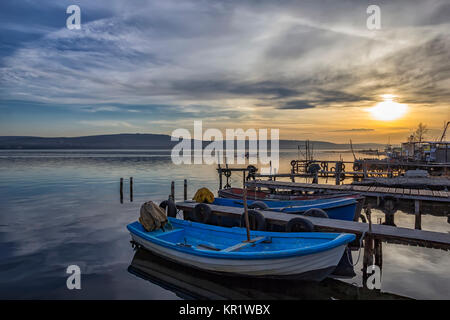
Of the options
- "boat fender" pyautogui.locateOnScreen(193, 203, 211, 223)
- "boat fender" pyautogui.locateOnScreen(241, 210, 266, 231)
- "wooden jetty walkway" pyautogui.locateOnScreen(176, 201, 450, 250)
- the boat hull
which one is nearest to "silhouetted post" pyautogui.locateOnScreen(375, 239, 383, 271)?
"wooden jetty walkway" pyautogui.locateOnScreen(176, 201, 450, 250)

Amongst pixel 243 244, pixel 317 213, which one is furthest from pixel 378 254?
pixel 243 244

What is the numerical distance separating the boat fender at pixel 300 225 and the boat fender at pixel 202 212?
4.80m

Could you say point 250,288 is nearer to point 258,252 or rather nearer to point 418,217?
point 258,252

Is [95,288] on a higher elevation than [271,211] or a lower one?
lower

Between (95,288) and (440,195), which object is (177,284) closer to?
(95,288)

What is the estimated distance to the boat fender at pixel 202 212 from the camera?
14.9m

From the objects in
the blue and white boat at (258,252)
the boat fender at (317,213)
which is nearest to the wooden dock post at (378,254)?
the boat fender at (317,213)

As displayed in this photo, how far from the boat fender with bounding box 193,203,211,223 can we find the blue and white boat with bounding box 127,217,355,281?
9.84 feet

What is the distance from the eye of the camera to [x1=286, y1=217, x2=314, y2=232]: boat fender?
1089cm

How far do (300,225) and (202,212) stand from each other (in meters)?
5.52

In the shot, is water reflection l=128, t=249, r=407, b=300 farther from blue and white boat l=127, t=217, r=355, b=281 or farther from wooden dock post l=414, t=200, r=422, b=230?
wooden dock post l=414, t=200, r=422, b=230
